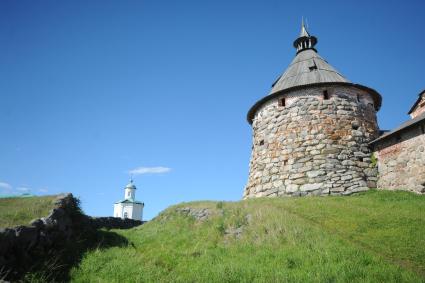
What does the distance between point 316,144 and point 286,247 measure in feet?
29.9

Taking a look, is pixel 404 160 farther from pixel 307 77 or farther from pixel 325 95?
pixel 307 77

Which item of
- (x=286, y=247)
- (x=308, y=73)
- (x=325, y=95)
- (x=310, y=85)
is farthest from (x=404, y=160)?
(x=286, y=247)

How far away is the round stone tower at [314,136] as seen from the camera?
15.5 m

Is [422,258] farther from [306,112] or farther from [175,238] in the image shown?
[306,112]

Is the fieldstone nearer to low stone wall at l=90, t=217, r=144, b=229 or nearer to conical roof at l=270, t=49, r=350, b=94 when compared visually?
conical roof at l=270, t=49, r=350, b=94

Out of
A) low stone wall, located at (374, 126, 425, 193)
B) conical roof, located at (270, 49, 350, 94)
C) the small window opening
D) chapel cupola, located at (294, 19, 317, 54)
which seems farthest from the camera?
chapel cupola, located at (294, 19, 317, 54)

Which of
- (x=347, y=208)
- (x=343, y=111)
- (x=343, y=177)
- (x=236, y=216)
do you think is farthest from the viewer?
(x=343, y=111)

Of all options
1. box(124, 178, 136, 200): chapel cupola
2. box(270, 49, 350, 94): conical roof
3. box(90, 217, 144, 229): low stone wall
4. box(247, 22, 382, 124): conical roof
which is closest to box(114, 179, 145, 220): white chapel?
box(124, 178, 136, 200): chapel cupola

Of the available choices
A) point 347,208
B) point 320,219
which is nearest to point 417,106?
point 347,208

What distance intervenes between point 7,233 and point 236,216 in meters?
7.71

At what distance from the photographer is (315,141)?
16.3 m

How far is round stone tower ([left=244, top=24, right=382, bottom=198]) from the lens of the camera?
51.0ft

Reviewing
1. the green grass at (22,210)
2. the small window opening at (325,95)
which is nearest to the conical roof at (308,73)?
the small window opening at (325,95)

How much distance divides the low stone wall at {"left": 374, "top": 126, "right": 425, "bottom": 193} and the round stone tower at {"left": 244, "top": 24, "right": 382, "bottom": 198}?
697 millimetres
